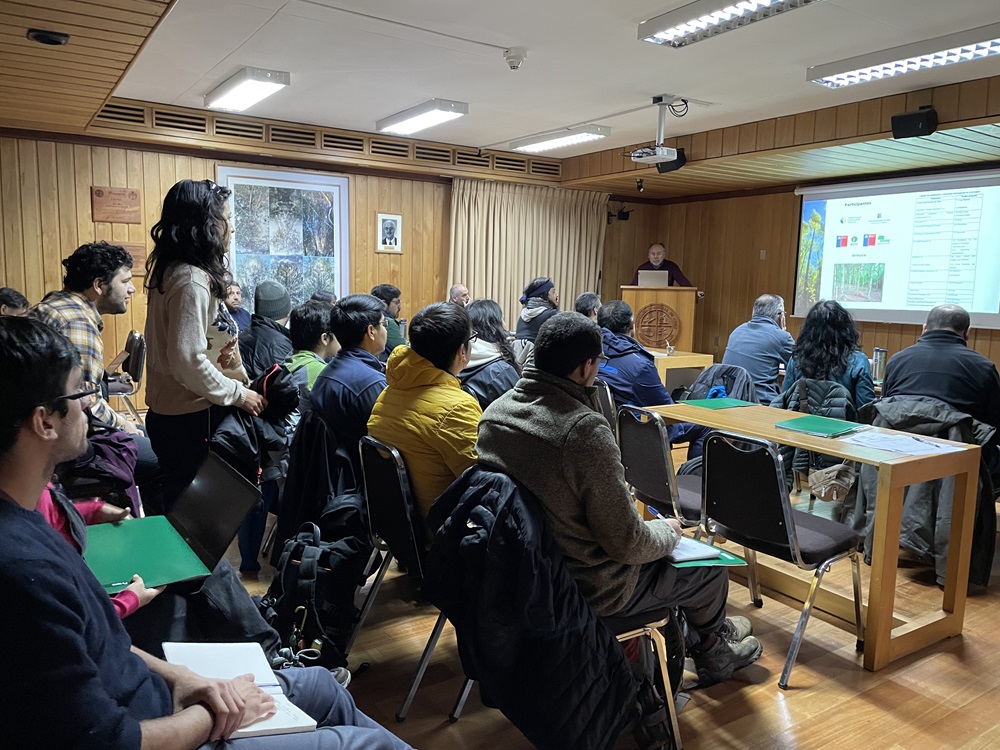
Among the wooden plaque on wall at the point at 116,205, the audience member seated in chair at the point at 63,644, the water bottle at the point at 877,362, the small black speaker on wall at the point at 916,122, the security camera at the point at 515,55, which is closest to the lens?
the audience member seated in chair at the point at 63,644

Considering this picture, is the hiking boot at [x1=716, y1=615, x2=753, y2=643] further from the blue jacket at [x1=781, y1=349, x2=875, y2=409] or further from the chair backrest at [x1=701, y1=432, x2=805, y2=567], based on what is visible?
the blue jacket at [x1=781, y1=349, x2=875, y2=409]

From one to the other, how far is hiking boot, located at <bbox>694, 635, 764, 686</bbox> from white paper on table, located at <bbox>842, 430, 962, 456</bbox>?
880 mm

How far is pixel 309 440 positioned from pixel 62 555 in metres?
1.48

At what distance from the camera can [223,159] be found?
19.6ft

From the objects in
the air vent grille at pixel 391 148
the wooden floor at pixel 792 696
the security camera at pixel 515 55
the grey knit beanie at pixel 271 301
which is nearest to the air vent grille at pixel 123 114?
the air vent grille at pixel 391 148

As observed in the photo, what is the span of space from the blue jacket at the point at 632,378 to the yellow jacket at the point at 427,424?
5.45 feet

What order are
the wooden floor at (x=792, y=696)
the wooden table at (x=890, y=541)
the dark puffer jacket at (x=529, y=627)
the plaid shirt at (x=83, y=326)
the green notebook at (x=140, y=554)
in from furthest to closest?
the plaid shirt at (x=83, y=326), the wooden table at (x=890, y=541), the wooden floor at (x=792, y=696), the dark puffer jacket at (x=529, y=627), the green notebook at (x=140, y=554)

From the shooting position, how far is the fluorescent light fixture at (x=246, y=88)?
4441mm

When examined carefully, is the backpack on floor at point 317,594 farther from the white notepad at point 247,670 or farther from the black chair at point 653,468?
the black chair at point 653,468

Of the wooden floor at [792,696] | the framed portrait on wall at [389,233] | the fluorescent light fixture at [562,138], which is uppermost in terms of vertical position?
the fluorescent light fixture at [562,138]

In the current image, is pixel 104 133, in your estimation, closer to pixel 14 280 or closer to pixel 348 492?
pixel 14 280

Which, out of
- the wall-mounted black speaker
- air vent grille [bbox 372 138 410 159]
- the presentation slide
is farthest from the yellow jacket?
the presentation slide

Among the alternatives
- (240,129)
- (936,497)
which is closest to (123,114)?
(240,129)

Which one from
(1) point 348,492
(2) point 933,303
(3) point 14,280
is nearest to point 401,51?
(1) point 348,492
